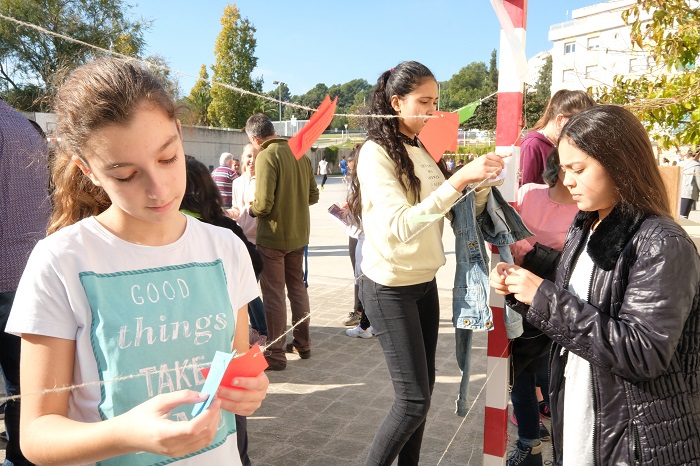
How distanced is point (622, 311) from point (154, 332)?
1.35 meters

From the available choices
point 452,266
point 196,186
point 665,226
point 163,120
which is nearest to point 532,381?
point 665,226

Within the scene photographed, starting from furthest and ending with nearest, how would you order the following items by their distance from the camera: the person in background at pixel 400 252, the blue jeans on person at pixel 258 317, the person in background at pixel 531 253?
the blue jeans on person at pixel 258 317 → the person in background at pixel 531 253 → the person in background at pixel 400 252

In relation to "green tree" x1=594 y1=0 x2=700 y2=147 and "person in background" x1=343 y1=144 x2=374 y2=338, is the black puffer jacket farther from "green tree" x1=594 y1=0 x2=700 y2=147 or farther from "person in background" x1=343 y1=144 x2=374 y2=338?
"person in background" x1=343 y1=144 x2=374 y2=338

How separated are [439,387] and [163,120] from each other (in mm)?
3499

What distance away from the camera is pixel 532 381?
2996mm

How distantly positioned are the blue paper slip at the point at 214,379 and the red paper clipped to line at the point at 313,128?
1.18m

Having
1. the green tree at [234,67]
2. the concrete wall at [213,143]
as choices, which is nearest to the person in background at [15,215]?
the concrete wall at [213,143]

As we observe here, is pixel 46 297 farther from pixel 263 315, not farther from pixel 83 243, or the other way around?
pixel 263 315

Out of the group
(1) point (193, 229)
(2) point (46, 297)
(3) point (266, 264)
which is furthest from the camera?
(3) point (266, 264)

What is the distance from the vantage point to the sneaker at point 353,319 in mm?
5730

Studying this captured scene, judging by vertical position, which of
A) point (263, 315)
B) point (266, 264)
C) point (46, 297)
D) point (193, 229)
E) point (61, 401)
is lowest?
point (263, 315)

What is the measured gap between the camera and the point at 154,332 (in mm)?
1195

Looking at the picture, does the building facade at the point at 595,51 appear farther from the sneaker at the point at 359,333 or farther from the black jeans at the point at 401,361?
the sneaker at the point at 359,333

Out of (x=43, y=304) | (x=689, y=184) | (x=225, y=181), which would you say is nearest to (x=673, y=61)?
(x=43, y=304)
